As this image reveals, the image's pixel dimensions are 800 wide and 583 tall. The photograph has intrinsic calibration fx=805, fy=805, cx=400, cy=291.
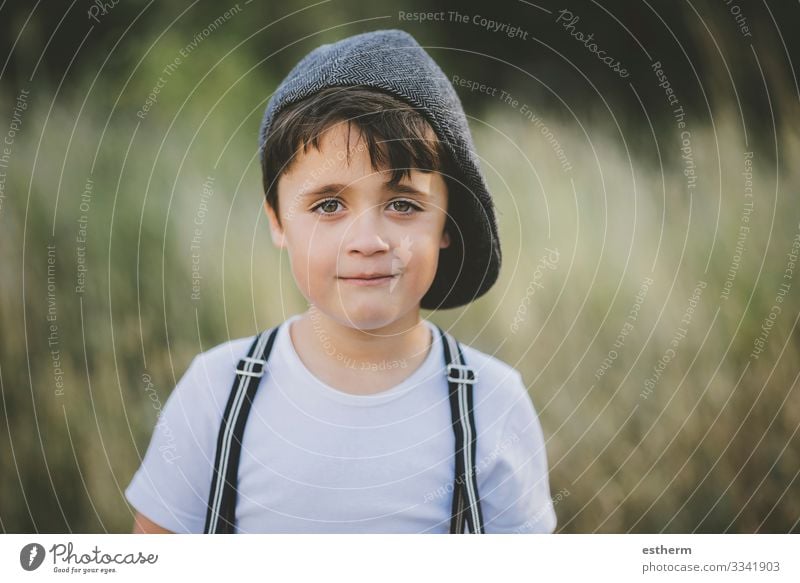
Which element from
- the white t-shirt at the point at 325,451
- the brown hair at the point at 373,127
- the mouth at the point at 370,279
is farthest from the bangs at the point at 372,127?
the white t-shirt at the point at 325,451

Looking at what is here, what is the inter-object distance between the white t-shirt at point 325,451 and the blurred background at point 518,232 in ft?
0.53

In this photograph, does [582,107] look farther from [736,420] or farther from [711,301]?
[736,420]

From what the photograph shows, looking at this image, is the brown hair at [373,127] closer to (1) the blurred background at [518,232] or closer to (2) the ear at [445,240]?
(2) the ear at [445,240]

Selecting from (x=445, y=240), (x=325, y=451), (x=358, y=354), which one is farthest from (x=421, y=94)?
(x=325, y=451)

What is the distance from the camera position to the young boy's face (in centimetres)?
87

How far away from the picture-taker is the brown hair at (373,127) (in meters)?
0.85

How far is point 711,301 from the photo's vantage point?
1.13m

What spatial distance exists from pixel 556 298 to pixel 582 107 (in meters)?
0.28

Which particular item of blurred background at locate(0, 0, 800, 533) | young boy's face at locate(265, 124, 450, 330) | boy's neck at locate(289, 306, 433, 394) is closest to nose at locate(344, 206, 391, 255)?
young boy's face at locate(265, 124, 450, 330)

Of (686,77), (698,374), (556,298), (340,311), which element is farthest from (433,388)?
(686,77)

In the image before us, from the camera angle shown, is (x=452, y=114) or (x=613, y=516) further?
(x=613, y=516)

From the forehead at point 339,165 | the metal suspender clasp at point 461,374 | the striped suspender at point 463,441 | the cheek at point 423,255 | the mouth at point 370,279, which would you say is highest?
the forehead at point 339,165

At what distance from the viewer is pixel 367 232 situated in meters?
0.89
